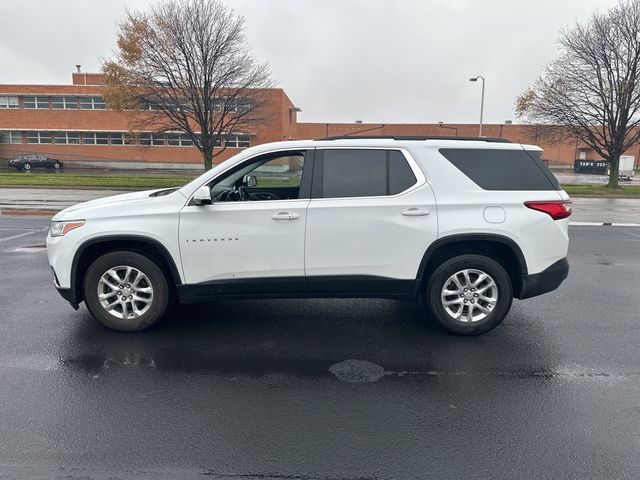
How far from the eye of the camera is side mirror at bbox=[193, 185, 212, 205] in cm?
407

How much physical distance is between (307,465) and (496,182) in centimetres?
315

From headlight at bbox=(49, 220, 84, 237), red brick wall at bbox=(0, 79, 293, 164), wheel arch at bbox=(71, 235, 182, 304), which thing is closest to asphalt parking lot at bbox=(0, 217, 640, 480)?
wheel arch at bbox=(71, 235, 182, 304)

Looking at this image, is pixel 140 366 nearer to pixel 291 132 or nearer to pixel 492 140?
pixel 492 140

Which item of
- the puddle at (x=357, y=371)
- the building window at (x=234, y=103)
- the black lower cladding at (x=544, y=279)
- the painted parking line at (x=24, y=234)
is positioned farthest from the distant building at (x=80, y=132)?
the puddle at (x=357, y=371)

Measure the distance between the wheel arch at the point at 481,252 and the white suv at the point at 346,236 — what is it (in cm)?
1

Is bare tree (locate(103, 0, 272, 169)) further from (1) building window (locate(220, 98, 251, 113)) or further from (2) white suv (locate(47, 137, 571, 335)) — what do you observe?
(2) white suv (locate(47, 137, 571, 335))

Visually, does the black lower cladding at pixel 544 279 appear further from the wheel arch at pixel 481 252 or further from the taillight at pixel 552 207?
the taillight at pixel 552 207

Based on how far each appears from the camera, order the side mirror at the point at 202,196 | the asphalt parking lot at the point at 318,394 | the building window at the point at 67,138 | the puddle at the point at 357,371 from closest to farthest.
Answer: the asphalt parking lot at the point at 318,394
the puddle at the point at 357,371
the side mirror at the point at 202,196
the building window at the point at 67,138

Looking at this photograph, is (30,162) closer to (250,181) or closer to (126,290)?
(250,181)

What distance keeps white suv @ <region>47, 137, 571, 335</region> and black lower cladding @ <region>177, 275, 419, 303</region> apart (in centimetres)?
1

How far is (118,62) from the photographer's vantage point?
2442 centimetres

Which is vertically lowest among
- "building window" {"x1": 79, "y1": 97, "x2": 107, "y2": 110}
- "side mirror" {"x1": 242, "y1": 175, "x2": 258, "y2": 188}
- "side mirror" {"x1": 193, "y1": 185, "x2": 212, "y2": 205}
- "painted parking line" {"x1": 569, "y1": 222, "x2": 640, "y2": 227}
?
"painted parking line" {"x1": 569, "y1": 222, "x2": 640, "y2": 227}

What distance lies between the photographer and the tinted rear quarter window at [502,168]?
433 cm

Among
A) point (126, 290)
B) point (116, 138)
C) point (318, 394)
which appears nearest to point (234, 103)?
point (126, 290)
